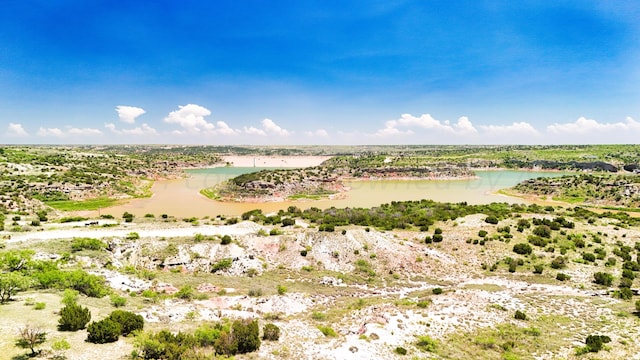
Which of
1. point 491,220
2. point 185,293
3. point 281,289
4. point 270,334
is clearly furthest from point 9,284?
point 491,220

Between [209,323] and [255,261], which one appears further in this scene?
[255,261]

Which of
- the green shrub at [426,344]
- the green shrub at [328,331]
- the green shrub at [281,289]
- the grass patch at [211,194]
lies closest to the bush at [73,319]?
the green shrub at [328,331]

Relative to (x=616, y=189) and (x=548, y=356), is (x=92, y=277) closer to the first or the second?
(x=548, y=356)

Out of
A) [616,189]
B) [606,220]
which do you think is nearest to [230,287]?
[606,220]

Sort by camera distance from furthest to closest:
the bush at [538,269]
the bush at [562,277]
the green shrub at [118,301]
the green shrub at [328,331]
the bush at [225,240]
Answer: the bush at [225,240], the bush at [538,269], the bush at [562,277], the green shrub at [118,301], the green shrub at [328,331]

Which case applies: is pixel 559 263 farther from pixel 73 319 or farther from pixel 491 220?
pixel 73 319

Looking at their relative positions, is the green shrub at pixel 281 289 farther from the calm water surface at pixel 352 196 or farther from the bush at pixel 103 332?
the calm water surface at pixel 352 196
